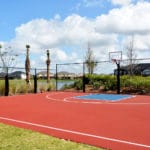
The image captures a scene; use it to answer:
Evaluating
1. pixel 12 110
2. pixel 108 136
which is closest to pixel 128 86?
pixel 12 110

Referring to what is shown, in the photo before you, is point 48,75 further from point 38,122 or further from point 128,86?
point 38,122

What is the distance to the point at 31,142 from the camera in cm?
673

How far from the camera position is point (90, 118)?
32.6 ft

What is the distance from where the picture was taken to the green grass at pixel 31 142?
20.7 ft

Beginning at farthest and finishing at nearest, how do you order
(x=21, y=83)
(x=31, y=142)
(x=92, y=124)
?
(x=21, y=83)
(x=92, y=124)
(x=31, y=142)

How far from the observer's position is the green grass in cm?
631

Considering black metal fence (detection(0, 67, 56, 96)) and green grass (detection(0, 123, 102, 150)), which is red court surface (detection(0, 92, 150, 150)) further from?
black metal fence (detection(0, 67, 56, 96))

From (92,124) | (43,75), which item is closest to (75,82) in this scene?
(43,75)

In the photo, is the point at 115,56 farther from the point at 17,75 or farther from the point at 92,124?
the point at 92,124

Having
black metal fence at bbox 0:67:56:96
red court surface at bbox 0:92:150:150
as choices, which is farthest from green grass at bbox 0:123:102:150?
black metal fence at bbox 0:67:56:96

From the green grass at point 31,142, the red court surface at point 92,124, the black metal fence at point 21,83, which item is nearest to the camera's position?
the green grass at point 31,142

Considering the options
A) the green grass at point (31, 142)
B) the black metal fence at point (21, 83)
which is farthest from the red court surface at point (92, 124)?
the black metal fence at point (21, 83)

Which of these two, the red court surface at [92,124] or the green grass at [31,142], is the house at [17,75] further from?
the green grass at [31,142]

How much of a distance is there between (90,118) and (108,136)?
8.68 feet
